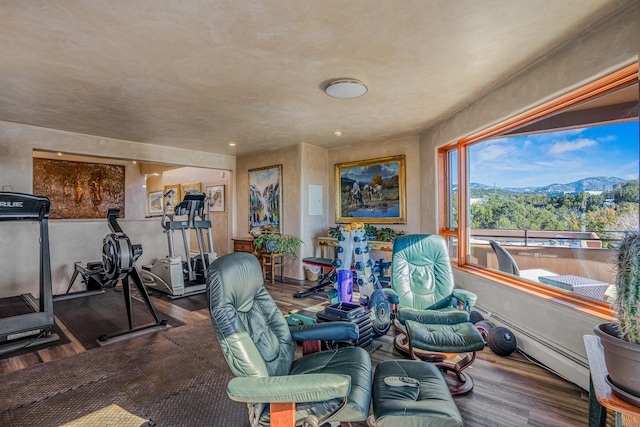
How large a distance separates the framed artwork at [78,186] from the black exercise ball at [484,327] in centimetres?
846

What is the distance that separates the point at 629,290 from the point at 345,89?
2629 mm

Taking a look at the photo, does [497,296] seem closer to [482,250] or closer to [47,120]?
[482,250]

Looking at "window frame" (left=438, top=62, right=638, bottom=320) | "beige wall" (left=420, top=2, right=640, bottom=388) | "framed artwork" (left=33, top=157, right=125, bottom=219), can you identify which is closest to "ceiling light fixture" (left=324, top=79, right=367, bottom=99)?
"beige wall" (left=420, top=2, right=640, bottom=388)

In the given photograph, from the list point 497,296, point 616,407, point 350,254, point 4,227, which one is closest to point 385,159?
point 350,254

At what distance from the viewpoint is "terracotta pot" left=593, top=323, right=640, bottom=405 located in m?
1.09

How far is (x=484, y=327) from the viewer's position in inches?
122

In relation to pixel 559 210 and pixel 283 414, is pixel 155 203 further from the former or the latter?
pixel 559 210

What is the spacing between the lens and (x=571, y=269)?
2676 millimetres

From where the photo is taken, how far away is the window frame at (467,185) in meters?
2.21

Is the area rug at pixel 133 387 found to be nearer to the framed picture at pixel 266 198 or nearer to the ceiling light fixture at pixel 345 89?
the ceiling light fixture at pixel 345 89

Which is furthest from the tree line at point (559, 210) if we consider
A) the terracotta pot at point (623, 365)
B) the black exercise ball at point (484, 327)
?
the black exercise ball at point (484, 327)

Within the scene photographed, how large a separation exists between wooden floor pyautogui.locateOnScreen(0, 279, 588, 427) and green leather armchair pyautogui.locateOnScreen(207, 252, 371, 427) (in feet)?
1.92

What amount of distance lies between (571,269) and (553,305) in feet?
1.23

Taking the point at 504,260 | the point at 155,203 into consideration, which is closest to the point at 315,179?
the point at 504,260
